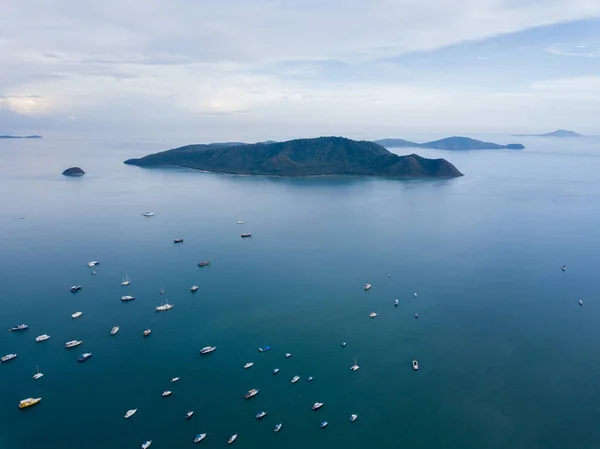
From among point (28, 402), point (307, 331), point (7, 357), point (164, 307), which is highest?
point (164, 307)

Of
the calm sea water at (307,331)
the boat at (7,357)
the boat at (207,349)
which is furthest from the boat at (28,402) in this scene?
the boat at (207,349)

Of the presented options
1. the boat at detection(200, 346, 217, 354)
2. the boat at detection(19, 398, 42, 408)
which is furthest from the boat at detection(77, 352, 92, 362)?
the boat at detection(200, 346, 217, 354)

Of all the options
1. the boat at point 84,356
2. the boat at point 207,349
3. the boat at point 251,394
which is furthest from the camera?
the boat at point 207,349

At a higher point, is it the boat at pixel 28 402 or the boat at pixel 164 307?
the boat at pixel 164 307

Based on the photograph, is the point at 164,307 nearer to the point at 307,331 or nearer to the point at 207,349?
the point at 207,349

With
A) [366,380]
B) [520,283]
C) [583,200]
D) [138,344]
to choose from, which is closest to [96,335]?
[138,344]

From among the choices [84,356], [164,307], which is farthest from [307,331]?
[84,356]

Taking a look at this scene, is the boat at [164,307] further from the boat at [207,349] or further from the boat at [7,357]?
the boat at [7,357]

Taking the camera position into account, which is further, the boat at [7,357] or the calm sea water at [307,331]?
the boat at [7,357]

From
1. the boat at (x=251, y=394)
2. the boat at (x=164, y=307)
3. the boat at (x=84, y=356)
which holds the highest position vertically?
the boat at (x=164, y=307)
